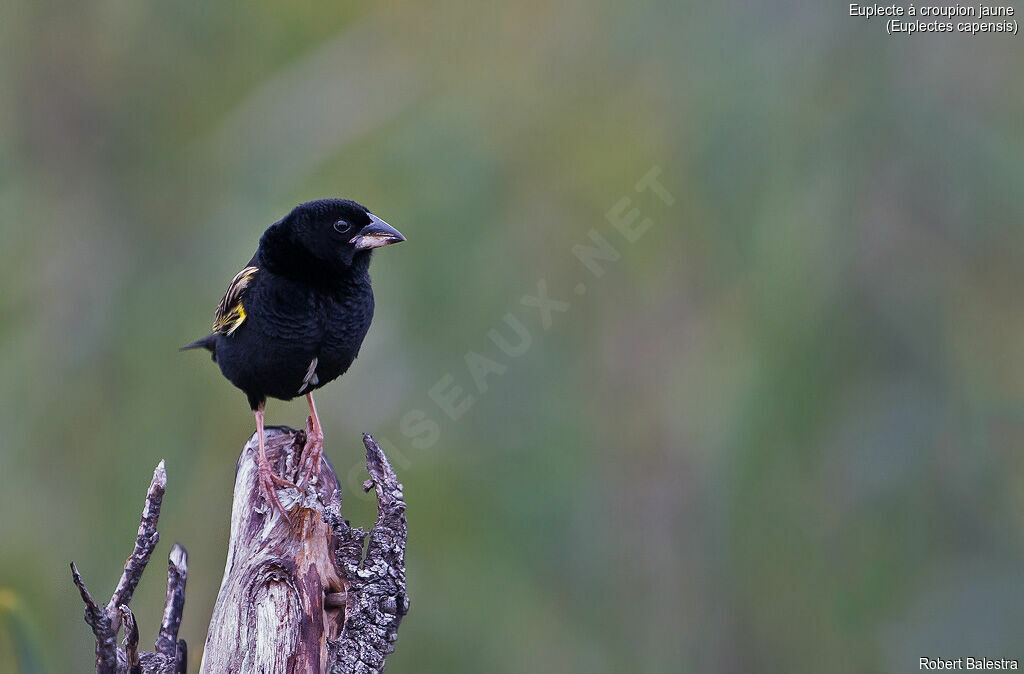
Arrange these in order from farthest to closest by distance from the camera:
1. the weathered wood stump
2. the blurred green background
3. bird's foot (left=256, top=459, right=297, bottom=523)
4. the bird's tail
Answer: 1. the blurred green background
2. the bird's tail
3. bird's foot (left=256, top=459, right=297, bottom=523)
4. the weathered wood stump

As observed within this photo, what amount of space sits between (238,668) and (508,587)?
2.33 metres

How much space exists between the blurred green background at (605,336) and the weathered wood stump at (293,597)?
67.5 inches

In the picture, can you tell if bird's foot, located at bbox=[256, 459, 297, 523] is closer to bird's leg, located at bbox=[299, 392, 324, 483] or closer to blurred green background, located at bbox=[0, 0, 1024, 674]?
bird's leg, located at bbox=[299, 392, 324, 483]

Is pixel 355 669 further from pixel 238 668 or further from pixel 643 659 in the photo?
pixel 643 659

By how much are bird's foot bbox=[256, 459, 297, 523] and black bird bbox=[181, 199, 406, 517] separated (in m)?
0.11

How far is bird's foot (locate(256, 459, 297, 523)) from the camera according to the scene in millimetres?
2948

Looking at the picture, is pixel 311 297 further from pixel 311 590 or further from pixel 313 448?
pixel 311 590

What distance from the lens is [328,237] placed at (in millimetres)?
3314

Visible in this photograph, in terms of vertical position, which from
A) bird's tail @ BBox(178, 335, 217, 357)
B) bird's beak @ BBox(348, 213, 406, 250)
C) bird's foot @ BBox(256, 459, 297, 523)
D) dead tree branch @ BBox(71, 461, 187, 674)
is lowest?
dead tree branch @ BBox(71, 461, 187, 674)

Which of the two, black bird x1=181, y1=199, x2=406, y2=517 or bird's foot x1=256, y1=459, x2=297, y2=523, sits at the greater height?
black bird x1=181, y1=199, x2=406, y2=517

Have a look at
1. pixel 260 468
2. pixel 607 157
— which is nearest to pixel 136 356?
pixel 260 468

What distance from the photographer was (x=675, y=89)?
4785 mm

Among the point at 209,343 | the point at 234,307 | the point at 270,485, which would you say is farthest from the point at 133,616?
the point at 209,343

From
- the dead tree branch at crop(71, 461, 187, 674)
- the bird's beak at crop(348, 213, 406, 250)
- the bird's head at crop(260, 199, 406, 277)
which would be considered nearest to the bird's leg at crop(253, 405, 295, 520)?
the dead tree branch at crop(71, 461, 187, 674)
